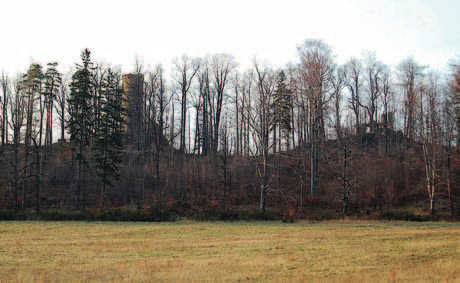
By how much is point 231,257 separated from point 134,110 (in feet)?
169

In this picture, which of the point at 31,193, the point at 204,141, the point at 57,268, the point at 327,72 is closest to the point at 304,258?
the point at 57,268

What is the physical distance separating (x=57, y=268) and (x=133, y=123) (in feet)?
173

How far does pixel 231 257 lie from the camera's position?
14.4 metres

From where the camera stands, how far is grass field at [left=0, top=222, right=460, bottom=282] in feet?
36.9

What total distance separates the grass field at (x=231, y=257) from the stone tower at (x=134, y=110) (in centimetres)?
3756

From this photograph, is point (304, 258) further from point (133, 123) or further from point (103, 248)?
point (133, 123)

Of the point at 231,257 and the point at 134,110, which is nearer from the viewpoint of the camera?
the point at 231,257

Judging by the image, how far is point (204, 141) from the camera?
6097cm

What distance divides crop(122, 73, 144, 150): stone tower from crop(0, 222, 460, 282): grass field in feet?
123

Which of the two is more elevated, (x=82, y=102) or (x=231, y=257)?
(x=82, y=102)

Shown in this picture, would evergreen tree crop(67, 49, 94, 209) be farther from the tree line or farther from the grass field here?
the grass field

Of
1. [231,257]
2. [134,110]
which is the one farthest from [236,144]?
[231,257]

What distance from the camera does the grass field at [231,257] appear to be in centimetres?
1125

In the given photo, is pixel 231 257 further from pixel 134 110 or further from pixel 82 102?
pixel 134 110
